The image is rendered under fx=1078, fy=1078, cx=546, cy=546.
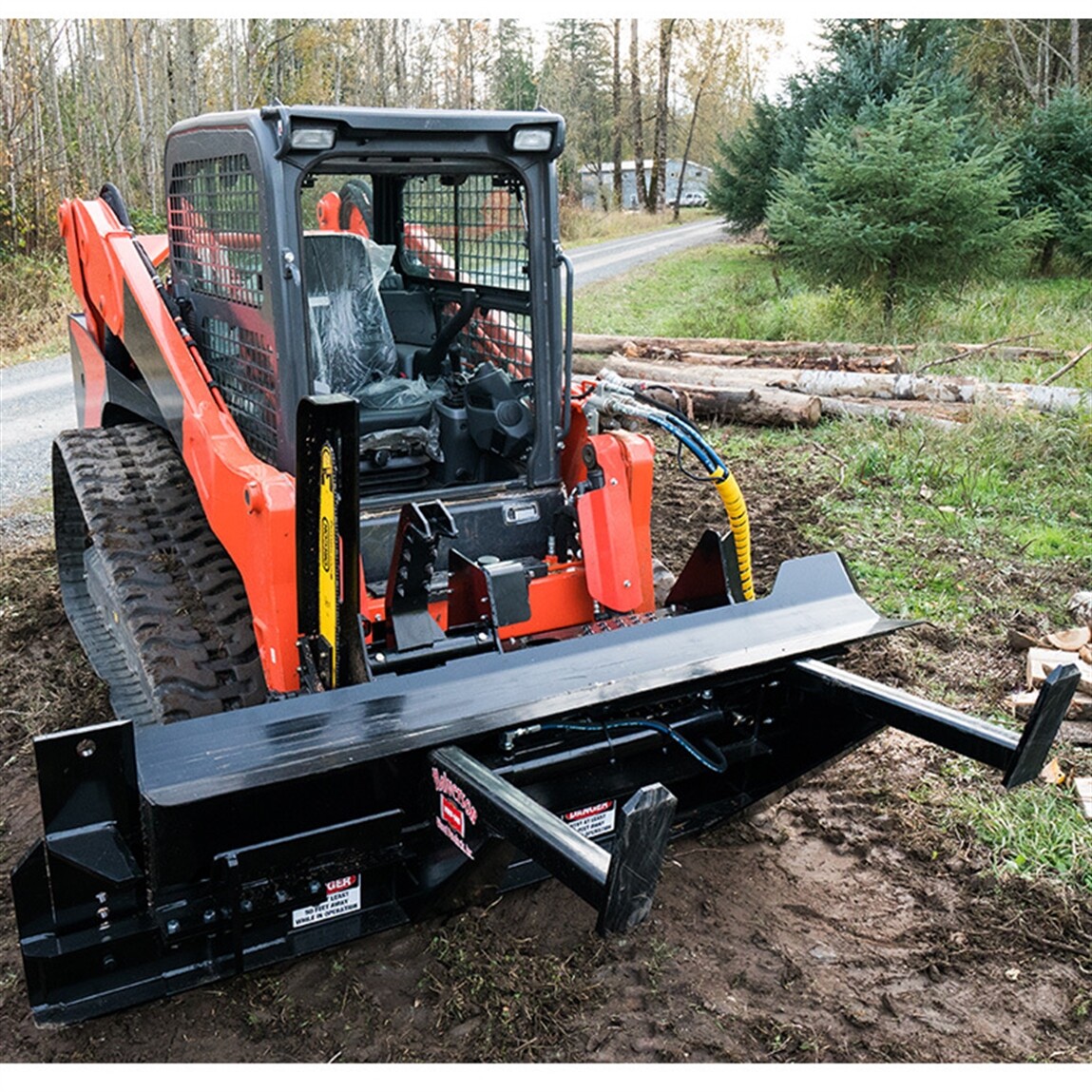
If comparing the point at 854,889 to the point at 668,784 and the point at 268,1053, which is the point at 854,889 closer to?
the point at 668,784

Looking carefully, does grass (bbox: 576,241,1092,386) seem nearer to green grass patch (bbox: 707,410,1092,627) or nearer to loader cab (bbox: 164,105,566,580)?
green grass patch (bbox: 707,410,1092,627)

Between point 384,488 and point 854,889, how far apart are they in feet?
6.66

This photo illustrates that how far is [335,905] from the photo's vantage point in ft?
8.99

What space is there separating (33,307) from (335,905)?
12.8 m

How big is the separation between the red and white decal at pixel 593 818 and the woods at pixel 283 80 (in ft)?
8.57

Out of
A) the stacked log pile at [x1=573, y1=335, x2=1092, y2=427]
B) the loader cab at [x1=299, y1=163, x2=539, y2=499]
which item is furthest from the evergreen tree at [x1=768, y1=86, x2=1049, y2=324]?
the loader cab at [x1=299, y1=163, x2=539, y2=499]

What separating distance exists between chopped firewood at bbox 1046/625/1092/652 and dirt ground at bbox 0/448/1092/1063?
4.95 feet

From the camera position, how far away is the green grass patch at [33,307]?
12.5 metres

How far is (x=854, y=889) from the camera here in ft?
11.0

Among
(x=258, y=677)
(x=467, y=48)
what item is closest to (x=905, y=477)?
(x=258, y=677)

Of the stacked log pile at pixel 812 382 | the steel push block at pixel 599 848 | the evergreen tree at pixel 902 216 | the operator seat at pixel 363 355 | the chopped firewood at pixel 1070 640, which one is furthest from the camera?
the evergreen tree at pixel 902 216

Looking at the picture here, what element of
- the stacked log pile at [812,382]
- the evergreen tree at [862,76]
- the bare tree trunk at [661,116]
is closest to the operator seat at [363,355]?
the stacked log pile at [812,382]

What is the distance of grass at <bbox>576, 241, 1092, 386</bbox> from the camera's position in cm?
1091

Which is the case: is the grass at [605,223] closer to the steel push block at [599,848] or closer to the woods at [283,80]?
the woods at [283,80]
